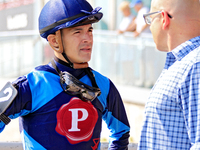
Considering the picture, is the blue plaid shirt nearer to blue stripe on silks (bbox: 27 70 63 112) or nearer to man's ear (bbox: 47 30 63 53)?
blue stripe on silks (bbox: 27 70 63 112)

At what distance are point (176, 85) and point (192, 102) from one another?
0.11 metres

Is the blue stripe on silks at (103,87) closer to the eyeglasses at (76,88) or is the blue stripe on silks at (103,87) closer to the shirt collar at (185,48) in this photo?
the eyeglasses at (76,88)

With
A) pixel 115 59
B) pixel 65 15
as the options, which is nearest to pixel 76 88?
pixel 65 15

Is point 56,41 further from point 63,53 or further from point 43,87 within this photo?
point 43,87

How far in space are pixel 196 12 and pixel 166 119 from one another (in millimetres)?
591

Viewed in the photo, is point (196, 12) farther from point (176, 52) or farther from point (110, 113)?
point (110, 113)

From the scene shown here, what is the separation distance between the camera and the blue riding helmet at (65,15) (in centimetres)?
216

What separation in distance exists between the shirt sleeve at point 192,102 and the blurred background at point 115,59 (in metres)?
4.41

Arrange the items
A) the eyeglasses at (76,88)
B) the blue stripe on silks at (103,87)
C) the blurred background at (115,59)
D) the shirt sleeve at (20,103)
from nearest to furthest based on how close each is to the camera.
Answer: the shirt sleeve at (20,103)
the eyeglasses at (76,88)
the blue stripe on silks at (103,87)
the blurred background at (115,59)

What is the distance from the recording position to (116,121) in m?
2.35

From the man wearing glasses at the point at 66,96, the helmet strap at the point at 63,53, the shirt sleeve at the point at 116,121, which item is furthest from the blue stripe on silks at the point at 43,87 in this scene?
the shirt sleeve at the point at 116,121

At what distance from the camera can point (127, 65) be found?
24.0 feet

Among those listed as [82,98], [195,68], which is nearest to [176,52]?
[195,68]

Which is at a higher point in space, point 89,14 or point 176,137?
point 89,14
